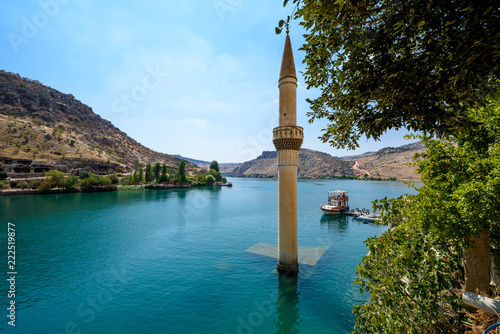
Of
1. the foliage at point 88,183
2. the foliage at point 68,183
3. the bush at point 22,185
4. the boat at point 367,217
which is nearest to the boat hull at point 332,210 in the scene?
the boat at point 367,217

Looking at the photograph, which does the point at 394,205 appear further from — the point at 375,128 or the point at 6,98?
the point at 6,98

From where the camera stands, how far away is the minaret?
13.9 meters

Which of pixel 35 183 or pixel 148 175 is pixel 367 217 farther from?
pixel 35 183

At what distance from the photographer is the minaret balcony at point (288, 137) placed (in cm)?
1411

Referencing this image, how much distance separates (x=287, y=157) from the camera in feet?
46.4

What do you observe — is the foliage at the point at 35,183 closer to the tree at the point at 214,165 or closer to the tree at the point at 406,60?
the tree at the point at 214,165

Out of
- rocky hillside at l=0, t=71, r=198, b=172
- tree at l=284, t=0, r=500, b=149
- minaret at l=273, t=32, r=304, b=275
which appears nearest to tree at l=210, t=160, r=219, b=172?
rocky hillside at l=0, t=71, r=198, b=172

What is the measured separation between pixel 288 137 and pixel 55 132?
137185 millimetres

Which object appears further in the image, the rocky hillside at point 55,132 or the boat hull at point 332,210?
the rocky hillside at point 55,132

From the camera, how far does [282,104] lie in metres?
14.5

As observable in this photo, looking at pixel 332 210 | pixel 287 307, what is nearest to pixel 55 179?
pixel 332 210

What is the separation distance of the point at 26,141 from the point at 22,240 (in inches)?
3795

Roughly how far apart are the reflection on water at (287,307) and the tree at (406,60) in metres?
9.60

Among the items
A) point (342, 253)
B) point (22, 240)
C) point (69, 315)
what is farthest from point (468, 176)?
point (22, 240)
